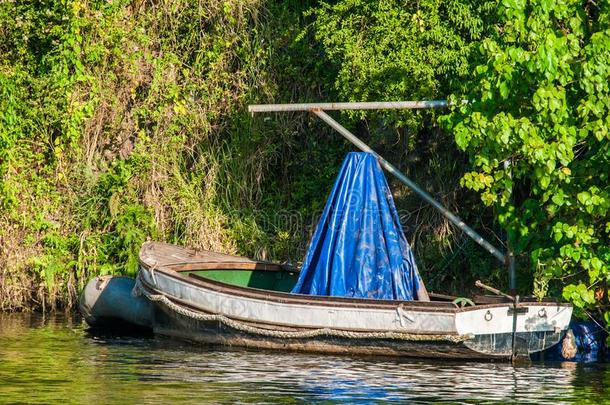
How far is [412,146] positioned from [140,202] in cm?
513

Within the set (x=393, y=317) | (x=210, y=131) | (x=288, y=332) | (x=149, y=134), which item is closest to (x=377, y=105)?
(x=393, y=317)

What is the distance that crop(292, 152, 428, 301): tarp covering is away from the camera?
18734mm

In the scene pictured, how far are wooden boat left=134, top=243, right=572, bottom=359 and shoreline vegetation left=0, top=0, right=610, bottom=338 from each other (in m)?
2.14

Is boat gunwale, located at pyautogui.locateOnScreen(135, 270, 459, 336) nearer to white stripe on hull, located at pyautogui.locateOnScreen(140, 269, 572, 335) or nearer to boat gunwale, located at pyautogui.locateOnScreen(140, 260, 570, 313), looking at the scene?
white stripe on hull, located at pyautogui.locateOnScreen(140, 269, 572, 335)

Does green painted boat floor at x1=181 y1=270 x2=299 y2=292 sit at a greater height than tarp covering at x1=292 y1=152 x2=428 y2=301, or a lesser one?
lesser

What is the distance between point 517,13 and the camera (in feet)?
52.4

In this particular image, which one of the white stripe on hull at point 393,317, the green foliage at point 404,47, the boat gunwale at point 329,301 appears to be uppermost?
the green foliage at point 404,47

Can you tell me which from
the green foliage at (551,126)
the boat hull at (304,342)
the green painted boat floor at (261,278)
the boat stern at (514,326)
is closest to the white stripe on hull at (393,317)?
the boat stern at (514,326)

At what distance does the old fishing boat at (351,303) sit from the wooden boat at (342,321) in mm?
13

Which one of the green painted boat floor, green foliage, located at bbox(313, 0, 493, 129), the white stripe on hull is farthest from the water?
green foliage, located at bbox(313, 0, 493, 129)

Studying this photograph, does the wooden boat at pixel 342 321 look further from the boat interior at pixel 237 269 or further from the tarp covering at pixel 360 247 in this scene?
the boat interior at pixel 237 269

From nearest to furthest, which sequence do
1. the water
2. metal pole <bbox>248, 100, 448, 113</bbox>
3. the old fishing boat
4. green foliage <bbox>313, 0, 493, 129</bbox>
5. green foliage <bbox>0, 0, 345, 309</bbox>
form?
the water < the old fishing boat < metal pole <bbox>248, 100, 448, 113</bbox> < green foliage <bbox>313, 0, 493, 129</bbox> < green foliage <bbox>0, 0, 345, 309</bbox>

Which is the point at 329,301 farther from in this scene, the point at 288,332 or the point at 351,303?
the point at 288,332

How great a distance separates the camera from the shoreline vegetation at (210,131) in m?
20.8
